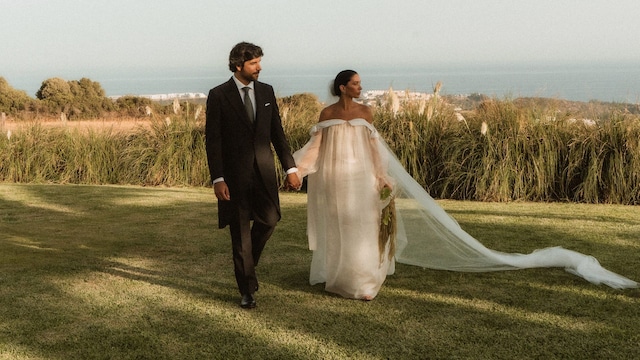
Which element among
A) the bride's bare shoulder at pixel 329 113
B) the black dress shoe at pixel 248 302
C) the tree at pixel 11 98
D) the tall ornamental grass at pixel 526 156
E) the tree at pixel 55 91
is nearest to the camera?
the black dress shoe at pixel 248 302

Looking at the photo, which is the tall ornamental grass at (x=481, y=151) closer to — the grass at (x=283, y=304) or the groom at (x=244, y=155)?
the grass at (x=283, y=304)

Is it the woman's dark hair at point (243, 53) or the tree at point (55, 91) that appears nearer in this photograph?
the woman's dark hair at point (243, 53)

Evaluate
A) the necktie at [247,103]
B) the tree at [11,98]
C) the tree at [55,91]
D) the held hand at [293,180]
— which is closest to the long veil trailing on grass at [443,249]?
the held hand at [293,180]

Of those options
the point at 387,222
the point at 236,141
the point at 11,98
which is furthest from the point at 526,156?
the point at 11,98

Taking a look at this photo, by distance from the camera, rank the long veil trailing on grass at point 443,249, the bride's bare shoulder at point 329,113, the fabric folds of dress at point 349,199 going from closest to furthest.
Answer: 1. the fabric folds of dress at point 349,199
2. the bride's bare shoulder at point 329,113
3. the long veil trailing on grass at point 443,249

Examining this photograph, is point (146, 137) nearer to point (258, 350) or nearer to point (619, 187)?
point (619, 187)

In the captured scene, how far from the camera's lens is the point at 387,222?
223 inches

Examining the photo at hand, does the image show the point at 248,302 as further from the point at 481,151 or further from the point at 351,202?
the point at 481,151

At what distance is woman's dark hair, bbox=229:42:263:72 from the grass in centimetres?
182

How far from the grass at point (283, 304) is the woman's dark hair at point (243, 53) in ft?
5.98

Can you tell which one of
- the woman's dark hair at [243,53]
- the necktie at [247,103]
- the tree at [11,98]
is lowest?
the tree at [11,98]

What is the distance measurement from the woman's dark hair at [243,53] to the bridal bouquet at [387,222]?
1.47m

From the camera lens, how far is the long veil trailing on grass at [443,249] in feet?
20.3

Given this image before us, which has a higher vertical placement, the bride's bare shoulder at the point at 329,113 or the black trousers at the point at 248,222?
the bride's bare shoulder at the point at 329,113
